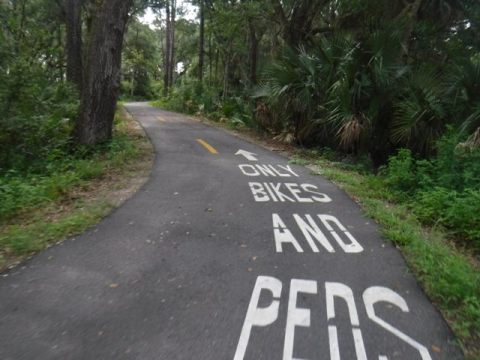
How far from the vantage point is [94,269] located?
3779 mm

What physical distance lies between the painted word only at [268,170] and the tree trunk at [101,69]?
3.82 meters

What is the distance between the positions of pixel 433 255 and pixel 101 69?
8178 millimetres

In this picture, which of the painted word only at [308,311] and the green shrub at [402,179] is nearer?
the painted word only at [308,311]

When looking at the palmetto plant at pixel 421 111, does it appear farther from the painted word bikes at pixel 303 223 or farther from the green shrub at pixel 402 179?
the painted word bikes at pixel 303 223

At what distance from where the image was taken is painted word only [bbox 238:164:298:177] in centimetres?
799

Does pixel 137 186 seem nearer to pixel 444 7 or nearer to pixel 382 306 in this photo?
pixel 382 306

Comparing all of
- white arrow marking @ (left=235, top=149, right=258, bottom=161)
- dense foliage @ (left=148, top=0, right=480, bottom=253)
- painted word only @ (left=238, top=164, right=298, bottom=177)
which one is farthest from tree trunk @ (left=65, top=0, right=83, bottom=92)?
painted word only @ (left=238, top=164, right=298, bottom=177)

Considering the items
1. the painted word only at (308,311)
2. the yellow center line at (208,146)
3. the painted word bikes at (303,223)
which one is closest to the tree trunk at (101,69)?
the yellow center line at (208,146)

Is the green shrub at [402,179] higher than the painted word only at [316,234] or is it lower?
higher

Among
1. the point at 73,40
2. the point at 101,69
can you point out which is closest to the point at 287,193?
the point at 101,69

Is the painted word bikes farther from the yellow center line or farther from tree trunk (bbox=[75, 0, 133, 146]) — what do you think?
tree trunk (bbox=[75, 0, 133, 146])

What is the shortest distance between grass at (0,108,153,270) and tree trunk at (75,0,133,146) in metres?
0.72

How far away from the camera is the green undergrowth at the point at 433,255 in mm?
3080

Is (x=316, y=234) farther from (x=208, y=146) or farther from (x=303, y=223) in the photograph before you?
(x=208, y=146)
